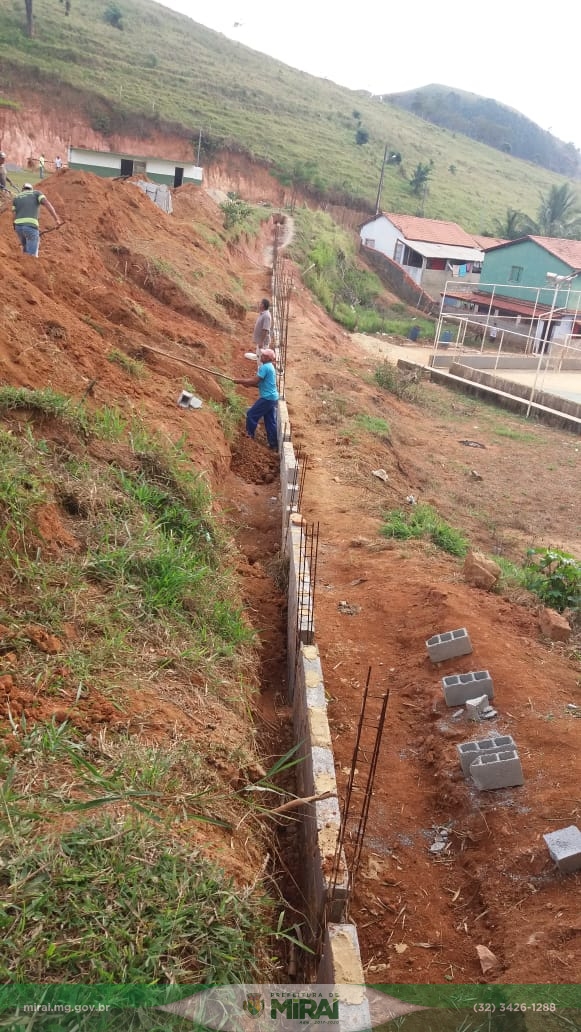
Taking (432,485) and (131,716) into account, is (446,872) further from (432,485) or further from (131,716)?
(432,485)

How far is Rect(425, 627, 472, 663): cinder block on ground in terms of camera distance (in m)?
5.33

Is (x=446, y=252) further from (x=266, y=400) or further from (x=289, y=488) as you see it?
Result: (x=289, y=488)

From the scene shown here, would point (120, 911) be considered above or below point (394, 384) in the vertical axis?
above

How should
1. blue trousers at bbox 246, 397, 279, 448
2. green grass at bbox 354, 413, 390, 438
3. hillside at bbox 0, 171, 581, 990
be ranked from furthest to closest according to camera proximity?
green grass at bbox 354, 413, 390, 438, blue trousers at bbox 246, 397, 279, 448, hillside at bbox 0, 171, 581, 990

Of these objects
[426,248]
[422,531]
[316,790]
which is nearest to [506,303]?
[426,248]

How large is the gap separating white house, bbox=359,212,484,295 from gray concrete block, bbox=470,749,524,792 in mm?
36542

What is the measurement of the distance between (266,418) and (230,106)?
53.2m

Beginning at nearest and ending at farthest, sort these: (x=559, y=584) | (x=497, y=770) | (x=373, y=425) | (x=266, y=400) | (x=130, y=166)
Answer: (x=497, y=770)
(x=559, y=584)
(x=266, y=400)
(x=373, y=425)
(x=130, y=166)

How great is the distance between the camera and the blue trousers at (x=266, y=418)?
935 cm

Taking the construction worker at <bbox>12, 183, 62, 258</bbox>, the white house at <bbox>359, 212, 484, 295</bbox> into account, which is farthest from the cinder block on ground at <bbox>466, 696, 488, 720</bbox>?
the white house at <bbox>359, 212, 484, 295</bbox>

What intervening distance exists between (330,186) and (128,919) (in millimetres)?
50602

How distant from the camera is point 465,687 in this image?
486 cm

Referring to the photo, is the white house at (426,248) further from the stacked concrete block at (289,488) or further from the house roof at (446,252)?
the stacked concrete block at (289,488)

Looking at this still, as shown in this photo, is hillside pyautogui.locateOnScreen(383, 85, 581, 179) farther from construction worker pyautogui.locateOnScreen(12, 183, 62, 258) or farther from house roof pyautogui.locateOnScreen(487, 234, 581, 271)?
construction worker pyautogui.locateOnScreen(12, 183, 62, 258)
